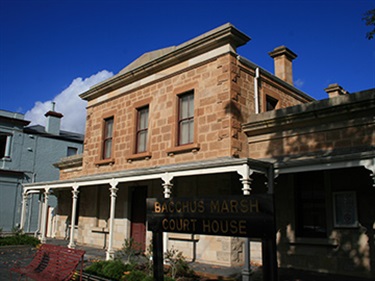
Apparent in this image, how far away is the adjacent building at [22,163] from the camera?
21469 millimetres

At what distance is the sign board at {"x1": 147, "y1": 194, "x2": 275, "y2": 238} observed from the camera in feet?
13.7

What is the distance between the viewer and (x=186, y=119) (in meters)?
11.8

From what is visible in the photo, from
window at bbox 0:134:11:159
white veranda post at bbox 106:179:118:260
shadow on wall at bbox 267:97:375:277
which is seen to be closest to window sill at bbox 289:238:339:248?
shadow on wall at bbox 267:97:375:277

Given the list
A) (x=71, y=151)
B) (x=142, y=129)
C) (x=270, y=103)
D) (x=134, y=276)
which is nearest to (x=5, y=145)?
(x=71, y=151)

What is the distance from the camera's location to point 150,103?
43.1 ft

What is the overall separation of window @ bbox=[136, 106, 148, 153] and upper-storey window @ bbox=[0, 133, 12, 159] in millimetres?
12425

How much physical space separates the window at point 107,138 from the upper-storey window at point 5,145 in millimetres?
10074

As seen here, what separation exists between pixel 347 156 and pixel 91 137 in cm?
1130

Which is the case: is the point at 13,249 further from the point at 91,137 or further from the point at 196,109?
the point at 196,109

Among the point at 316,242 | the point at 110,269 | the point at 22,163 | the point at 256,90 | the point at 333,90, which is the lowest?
the point at 110,269

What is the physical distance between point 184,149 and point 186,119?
3.68 ft

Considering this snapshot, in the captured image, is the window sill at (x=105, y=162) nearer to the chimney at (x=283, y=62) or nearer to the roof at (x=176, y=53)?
the roof at (x=176, y=53)

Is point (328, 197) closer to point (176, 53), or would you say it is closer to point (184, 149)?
point (184, 149)

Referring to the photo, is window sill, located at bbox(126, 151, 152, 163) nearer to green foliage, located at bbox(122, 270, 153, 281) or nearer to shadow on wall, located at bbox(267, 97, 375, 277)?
shadow on wall, located at bbox(267, 97, 375, 277)
